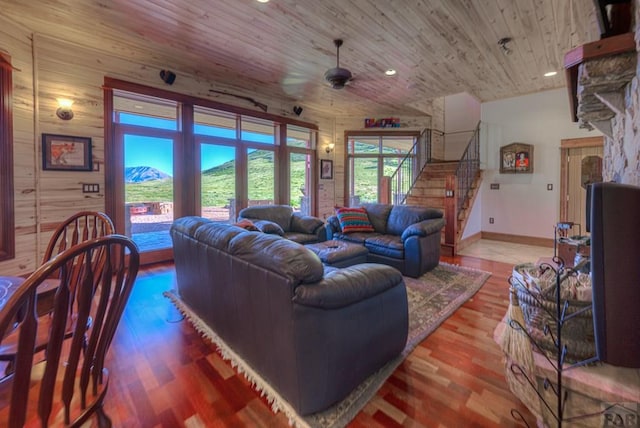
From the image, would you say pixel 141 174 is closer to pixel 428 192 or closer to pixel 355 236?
pixel 355 236

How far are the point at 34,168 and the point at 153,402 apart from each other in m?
3.44

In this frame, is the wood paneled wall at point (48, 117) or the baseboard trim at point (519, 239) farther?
the baseboard trim at point (519, 239)

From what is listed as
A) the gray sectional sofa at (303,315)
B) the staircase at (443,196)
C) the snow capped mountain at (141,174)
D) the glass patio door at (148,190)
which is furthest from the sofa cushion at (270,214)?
the staircase at (443,196)

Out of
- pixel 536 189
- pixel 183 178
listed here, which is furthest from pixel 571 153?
pixel 183 178

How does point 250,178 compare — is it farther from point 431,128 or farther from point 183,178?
point 431,128

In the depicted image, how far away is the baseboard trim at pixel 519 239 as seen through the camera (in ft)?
18.7

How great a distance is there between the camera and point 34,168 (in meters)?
3.41

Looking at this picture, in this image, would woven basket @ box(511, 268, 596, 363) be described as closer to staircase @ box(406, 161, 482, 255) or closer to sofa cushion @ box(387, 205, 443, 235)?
sofa cushion @ box(387, 205, 443, 235)

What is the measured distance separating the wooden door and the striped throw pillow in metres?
4.03

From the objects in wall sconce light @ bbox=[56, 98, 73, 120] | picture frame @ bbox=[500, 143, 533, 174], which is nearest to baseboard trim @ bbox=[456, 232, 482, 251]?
picture frame @ bbox=[500, 143, 533, 174]

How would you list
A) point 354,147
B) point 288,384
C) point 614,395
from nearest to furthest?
1. point 614,395
2. point 288,384
3. point 354,147

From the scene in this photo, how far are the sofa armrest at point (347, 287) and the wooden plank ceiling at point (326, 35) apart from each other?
107 inches

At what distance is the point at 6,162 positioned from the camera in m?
3.13

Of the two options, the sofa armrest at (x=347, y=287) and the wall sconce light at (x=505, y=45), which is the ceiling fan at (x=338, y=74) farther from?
A: the sofa armrest at (x=347, y=287)
